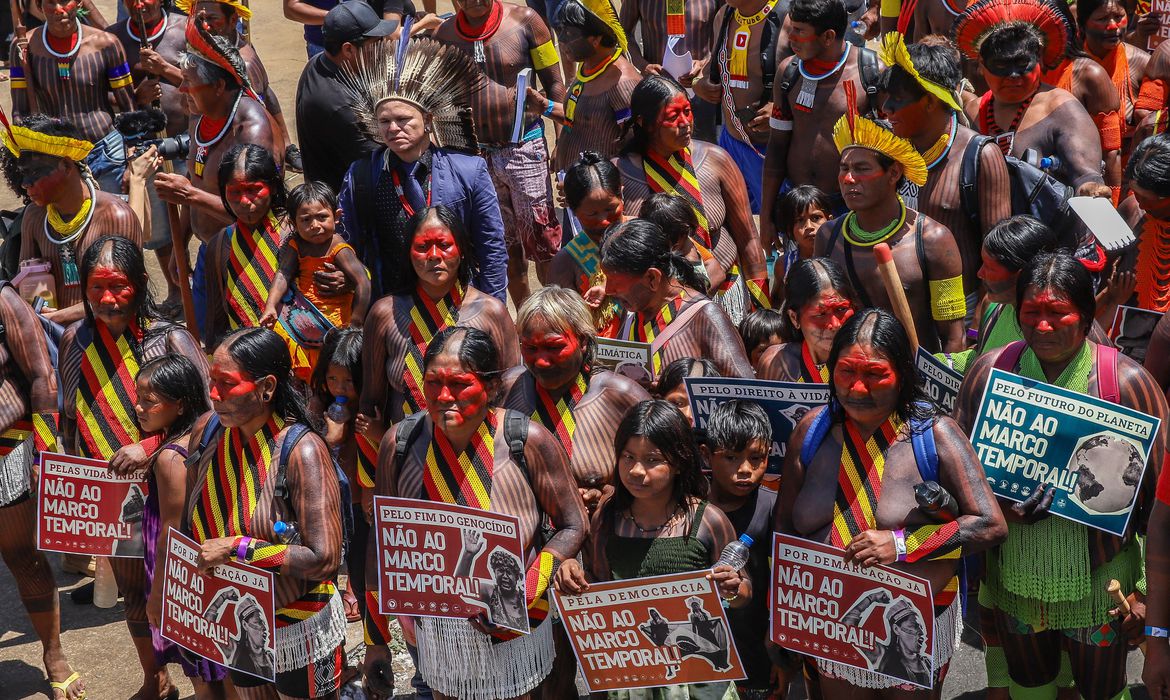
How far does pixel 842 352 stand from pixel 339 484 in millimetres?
1791

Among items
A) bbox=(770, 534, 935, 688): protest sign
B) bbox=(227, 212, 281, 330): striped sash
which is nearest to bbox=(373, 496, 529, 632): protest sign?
bbox=(770, 534, 935, 688): protest sign

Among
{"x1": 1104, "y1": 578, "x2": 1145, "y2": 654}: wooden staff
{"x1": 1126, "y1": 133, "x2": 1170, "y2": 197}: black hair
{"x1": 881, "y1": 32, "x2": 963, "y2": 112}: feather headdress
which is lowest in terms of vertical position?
{"x1": 1104, "y1": 578, "x2": 1145, "y2": 654}: wooden staff

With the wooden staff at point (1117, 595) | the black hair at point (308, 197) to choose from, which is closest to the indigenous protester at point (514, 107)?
the black hair at point (308, 197)

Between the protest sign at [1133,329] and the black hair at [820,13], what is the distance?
2.47m

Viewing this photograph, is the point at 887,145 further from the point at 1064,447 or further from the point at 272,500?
the point at 272,500

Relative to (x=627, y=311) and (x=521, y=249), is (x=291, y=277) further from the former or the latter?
(x=521, y=249)

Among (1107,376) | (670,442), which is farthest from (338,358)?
(1107,376)

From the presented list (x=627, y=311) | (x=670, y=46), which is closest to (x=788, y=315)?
(x=627, y=311)

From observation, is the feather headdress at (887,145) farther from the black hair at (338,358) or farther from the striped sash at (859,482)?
the black hair at (338,358)

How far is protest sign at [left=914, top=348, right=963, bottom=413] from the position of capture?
498 cm

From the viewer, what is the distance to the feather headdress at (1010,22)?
6.91 meters

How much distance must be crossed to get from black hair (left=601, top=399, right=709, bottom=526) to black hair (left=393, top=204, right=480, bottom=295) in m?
1.48

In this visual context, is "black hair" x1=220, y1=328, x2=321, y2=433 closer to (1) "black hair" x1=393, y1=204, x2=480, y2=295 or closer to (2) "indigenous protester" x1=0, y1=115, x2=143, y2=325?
(1) "black hair" x1=393, y1=204, x2=480, y2=295

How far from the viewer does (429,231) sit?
5637 mm
